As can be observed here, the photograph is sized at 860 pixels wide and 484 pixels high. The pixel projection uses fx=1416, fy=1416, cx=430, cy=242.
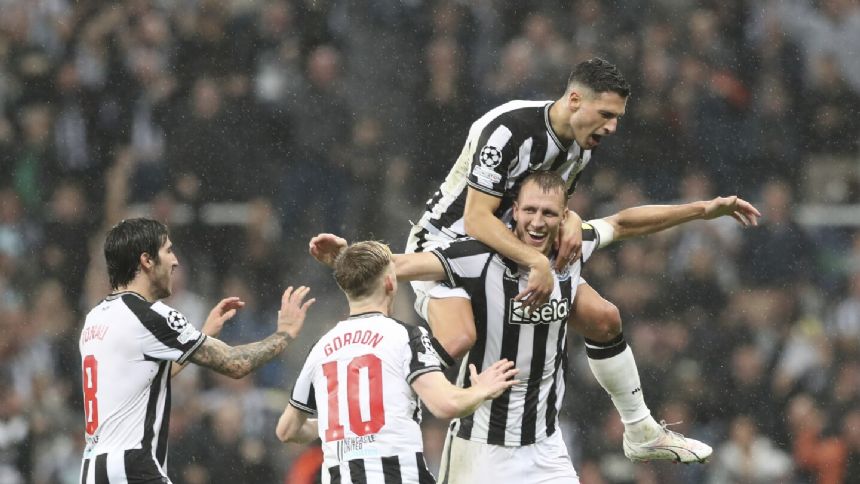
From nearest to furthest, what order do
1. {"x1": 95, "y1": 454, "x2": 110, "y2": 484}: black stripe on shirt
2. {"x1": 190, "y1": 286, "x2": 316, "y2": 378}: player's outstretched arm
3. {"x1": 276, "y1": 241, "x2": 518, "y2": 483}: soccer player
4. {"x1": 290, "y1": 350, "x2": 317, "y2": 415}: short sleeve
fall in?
{"x1": 276, "y1": 241, "x2": 518, "y2": 483}: soccer player
{"x1": 290, "y1": 350, "x2": 317, "y2": 415}: short sleeve
{"x1": 95, "y1": 454, "x2": 110, "y2": 484}: black stripe on shirt
{"x1": 190, "y1": 286, "x2": 316, "y2": 378}: player's outstretched arm

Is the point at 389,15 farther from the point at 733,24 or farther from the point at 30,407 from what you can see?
the point at 30,407

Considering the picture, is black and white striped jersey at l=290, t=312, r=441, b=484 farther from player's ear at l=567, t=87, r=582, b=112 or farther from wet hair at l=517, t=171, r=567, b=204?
player's ear at l=567, t=87, r=582, b=112

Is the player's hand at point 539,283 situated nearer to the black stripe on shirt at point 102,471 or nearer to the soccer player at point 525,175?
the soccer player at point 525,175

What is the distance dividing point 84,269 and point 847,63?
657cm

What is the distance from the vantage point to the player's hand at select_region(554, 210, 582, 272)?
18.3ft

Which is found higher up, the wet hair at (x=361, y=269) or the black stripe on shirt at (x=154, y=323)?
the wet hair at (x=361, y=269)

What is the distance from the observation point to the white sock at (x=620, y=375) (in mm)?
6102

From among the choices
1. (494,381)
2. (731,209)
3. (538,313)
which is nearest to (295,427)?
(494,381)

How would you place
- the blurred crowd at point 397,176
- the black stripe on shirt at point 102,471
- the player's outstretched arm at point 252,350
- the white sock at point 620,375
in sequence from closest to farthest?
the black stripe on shirt at point 102,471 → the player's outstretched arm at point 252,350 → the white sock at point 620,375 → the blurred crowd at point 397,176

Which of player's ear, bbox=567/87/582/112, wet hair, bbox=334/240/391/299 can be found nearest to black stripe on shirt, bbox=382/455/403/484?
wet hair, bbox=334/240/391/299

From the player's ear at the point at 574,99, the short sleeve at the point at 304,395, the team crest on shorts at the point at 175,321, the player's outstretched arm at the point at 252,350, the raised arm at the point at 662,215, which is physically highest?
the player's ear at the point at 574,99

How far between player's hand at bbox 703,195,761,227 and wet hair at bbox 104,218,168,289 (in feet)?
7.47

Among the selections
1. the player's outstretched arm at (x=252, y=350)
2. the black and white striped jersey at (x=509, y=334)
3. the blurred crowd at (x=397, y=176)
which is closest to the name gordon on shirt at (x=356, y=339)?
the player's outstretched arm at (x=252, y=350)

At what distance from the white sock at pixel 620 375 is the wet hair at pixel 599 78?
1124 mm
